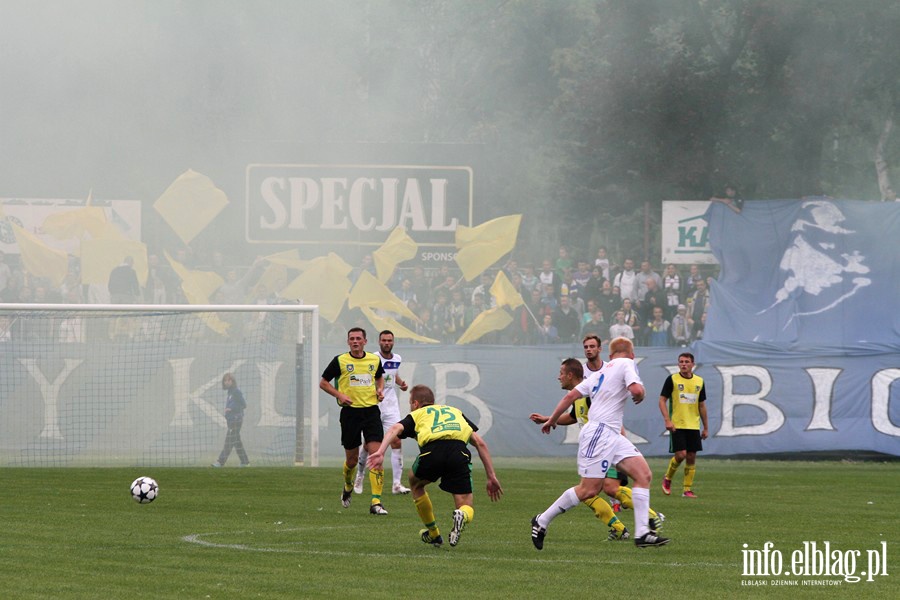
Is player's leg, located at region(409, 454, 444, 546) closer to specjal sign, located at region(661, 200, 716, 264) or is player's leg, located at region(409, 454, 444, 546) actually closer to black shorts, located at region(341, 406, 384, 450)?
black shorts, located at region(341, 406, 384, 450)

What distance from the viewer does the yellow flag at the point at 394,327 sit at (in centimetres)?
2539

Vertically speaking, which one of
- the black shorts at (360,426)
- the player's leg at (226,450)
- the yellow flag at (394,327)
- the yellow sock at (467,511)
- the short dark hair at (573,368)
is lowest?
the player's leg at (226,450)

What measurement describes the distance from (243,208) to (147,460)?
689 cm

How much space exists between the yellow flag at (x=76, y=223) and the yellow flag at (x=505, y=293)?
7.07 metres

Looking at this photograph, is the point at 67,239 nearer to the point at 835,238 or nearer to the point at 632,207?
the point at 632,207

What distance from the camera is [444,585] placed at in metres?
9.28

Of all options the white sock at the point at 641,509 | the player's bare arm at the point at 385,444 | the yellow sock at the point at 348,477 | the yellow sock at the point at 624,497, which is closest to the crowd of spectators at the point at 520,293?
the yellow sock at the point at 348,477

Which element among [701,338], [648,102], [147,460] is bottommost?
[147,460]

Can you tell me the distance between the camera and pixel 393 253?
26906mm

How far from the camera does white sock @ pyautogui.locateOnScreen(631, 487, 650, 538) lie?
11.5 metres

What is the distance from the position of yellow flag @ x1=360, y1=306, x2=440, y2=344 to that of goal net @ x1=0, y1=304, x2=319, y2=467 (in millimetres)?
1838

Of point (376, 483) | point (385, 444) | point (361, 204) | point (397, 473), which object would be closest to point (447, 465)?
point (385, 444)

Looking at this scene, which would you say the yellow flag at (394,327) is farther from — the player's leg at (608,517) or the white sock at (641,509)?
the white sock at (641,509)

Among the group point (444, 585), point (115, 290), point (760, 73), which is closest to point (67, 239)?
point (115, 290)
